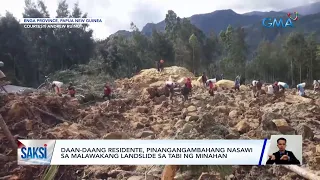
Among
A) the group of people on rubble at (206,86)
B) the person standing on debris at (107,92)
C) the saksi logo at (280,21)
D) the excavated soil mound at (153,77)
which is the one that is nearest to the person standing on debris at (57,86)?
the group of people on rubble at (206,86)

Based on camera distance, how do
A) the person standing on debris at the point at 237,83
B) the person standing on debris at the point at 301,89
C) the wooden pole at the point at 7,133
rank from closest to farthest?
1. the wooden pole at the point at 7,133
2. the person standing on debris at the point at 301,89
3. the person standing on debris at the point at 237,83

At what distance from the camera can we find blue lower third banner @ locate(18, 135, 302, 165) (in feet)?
10.1

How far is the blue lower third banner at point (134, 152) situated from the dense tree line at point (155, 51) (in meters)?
0.82

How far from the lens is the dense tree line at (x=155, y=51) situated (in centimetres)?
334

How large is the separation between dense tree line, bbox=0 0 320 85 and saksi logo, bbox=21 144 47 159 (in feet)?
2.62

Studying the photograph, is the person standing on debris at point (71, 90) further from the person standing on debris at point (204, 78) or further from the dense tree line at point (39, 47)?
the person standing on debris at point (204, 78)

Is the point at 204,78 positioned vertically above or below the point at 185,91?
above


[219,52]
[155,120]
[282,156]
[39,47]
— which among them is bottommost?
[282,156]

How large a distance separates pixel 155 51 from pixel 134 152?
1.36 meters

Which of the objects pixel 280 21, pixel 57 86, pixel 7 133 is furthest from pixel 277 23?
pixel 7 133

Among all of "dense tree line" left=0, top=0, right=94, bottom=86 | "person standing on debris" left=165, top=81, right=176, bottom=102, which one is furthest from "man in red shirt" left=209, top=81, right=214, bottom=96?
"dense tree line" left=0, top=0, right=94, bottom=86

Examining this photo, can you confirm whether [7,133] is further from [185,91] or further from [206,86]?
[206,86]

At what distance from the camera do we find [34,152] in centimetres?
314

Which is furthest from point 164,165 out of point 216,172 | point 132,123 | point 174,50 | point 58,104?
point 58,104
